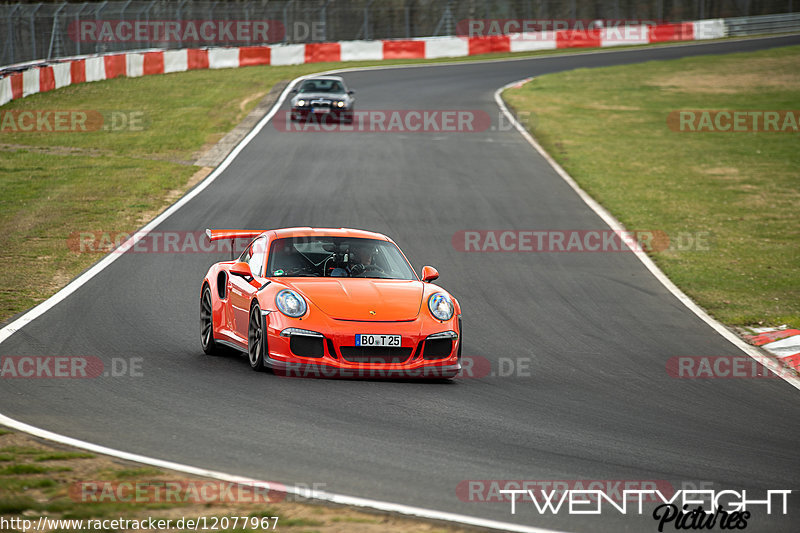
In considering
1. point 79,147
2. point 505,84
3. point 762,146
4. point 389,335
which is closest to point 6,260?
point 389,335

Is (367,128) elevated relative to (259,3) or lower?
lower

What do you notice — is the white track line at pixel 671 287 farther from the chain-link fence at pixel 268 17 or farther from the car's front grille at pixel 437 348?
the chain-link fence at pixel 268 17

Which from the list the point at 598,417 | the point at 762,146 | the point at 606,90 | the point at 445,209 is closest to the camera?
the point at 598,417

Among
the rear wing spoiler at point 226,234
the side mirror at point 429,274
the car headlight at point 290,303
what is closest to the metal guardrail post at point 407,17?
the rear wing spoiler at point 226,234

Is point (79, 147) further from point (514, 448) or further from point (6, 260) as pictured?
point (514, 448)

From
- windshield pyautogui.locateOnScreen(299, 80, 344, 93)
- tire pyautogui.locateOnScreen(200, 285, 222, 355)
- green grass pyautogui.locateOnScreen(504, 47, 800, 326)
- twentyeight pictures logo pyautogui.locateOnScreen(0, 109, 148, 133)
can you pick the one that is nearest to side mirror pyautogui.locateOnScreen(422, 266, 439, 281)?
tire pyautogui.locateOnScreen(200, 285, 222, 355)

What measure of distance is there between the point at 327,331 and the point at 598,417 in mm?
2447

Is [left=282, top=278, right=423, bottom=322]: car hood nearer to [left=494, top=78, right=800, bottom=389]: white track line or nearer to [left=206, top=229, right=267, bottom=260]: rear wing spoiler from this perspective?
[left=206, top=229, right=267, bottom=260]: rear wing spoiler

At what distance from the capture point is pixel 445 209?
806 inches

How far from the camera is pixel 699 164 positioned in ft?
90.3

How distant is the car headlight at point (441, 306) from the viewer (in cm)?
975

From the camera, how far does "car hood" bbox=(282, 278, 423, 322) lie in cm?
950

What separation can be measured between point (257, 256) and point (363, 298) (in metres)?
1.66

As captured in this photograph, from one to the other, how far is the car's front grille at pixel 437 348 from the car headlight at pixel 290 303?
112 centimetres
